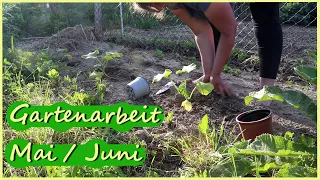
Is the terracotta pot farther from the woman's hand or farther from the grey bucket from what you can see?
the grey bucket

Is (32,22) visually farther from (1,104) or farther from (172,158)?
(172,158)

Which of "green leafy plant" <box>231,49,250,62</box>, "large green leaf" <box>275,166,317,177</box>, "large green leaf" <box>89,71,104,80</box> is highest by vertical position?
"large green leaf" <box>275,166,317,177</box>

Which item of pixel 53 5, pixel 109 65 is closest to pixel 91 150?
pixel 109 65

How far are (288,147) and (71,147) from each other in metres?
0.89

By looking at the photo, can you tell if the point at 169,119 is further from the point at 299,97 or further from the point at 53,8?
the point at 53,8

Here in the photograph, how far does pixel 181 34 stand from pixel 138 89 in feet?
9.00

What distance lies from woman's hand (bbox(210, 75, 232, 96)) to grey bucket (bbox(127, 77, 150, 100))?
0.41 meters

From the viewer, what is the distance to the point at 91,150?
1716mm

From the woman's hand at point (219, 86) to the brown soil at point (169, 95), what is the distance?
4 centimetres

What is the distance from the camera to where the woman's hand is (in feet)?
7.77

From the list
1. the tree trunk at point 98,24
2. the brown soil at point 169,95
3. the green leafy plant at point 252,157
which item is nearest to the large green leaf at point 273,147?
the green leafy plant at point 252,157

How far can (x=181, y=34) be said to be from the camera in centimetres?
506

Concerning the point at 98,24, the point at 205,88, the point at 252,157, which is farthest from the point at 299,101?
the point at 98,24

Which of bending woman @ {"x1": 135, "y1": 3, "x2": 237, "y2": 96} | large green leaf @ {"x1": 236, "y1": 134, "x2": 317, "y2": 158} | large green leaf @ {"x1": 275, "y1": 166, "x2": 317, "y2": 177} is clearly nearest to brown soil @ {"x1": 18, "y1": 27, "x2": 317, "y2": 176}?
bending woman @ {"x1": 135, "y1": 3, "x2": 237, "y2": 96}
